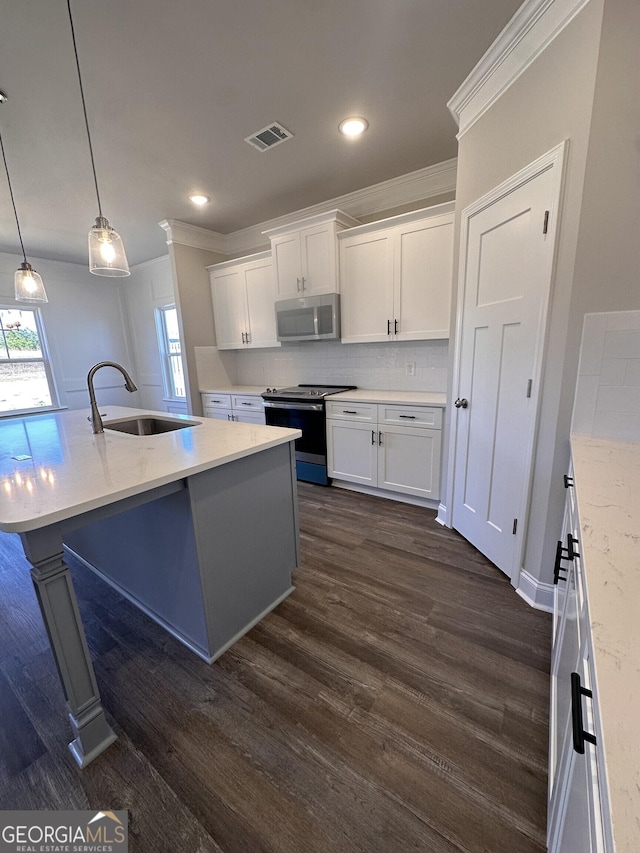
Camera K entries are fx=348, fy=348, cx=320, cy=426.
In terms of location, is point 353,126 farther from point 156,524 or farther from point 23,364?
point 23,364

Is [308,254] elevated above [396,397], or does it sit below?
above

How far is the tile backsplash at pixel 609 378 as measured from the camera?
1442 mm

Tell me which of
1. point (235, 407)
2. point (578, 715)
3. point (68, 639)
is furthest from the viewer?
point (235, 407)

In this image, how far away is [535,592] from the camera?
1.80 metres

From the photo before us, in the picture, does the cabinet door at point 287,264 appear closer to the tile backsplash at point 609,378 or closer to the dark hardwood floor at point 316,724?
the tile backsplash at point 609,378

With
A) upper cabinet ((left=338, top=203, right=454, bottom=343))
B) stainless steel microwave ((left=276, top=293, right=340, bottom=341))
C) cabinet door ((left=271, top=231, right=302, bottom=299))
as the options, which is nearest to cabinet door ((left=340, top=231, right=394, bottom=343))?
upper cabinet ((left=338, top=203, right=454, bottom=343))

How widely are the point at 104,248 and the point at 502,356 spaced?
7.27 ft

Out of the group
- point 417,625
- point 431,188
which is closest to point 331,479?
point 417,625

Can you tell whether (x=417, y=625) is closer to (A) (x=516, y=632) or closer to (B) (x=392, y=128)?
(A) (x=516, y=632)

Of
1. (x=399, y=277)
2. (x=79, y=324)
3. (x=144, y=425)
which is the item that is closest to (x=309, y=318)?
(x=399, y=277)

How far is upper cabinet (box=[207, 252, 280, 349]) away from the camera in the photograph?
3807 mm

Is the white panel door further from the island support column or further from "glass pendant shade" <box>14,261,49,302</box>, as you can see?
"glass pendant shade" <box>14,261,49,302</box>

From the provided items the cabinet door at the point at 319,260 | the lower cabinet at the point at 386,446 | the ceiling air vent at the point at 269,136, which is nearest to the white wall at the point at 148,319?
the cabinet door at the point at 319,260

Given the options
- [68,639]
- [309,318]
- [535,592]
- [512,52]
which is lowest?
[535,592]
